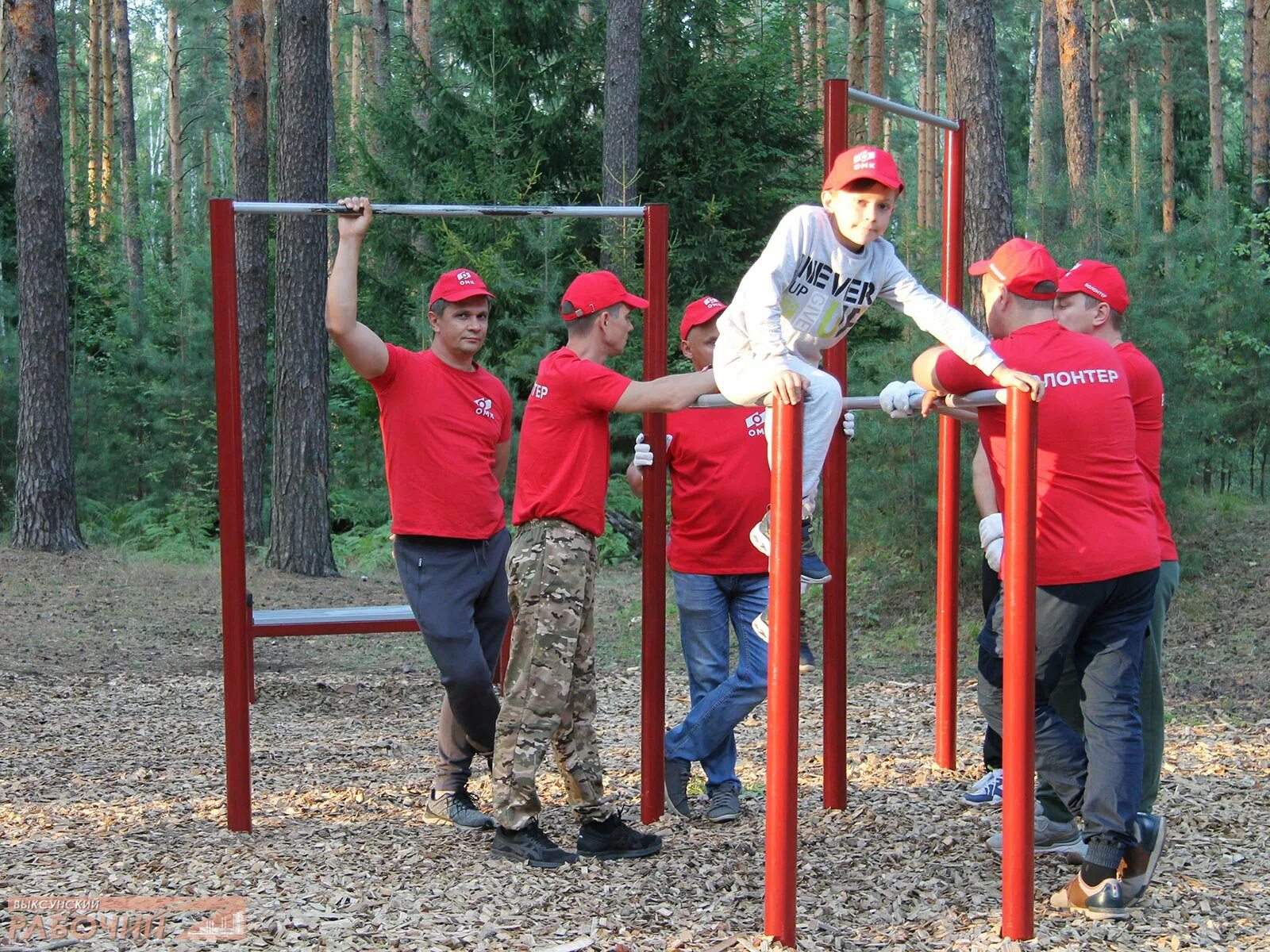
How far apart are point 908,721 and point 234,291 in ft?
12.0

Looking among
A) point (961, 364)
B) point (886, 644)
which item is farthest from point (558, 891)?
point (886, 644)

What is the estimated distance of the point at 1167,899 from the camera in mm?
3555

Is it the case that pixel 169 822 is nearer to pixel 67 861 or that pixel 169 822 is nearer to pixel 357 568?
pixel 67 861

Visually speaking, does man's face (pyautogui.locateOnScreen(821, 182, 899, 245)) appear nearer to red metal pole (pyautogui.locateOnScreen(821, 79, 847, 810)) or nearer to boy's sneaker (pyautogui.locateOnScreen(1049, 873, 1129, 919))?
red metal pole (pyautogui.locateOnScreen(821, 79, 847, 810))

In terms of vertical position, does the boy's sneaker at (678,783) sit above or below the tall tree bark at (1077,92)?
below

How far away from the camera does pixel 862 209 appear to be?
344 centimetres

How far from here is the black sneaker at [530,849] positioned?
386 cm

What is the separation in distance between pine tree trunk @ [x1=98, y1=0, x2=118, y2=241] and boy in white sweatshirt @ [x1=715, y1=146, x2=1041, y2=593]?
2408cm

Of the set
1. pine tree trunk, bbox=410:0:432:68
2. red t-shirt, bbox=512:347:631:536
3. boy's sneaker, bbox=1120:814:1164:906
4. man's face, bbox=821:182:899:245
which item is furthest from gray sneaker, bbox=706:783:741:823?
pine tree trunk, bbox=410:0:432:68

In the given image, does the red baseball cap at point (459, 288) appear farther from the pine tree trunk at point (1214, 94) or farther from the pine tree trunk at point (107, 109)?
the pine tree trunk at point (107, 109)

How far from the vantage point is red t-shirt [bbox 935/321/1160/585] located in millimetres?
3346

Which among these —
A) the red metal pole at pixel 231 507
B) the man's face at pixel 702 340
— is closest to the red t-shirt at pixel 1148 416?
the man's face at pixel 702 340

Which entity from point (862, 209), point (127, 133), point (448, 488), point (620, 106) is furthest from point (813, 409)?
point (127, 133)

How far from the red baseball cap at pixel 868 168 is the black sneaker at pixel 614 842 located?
203cm
